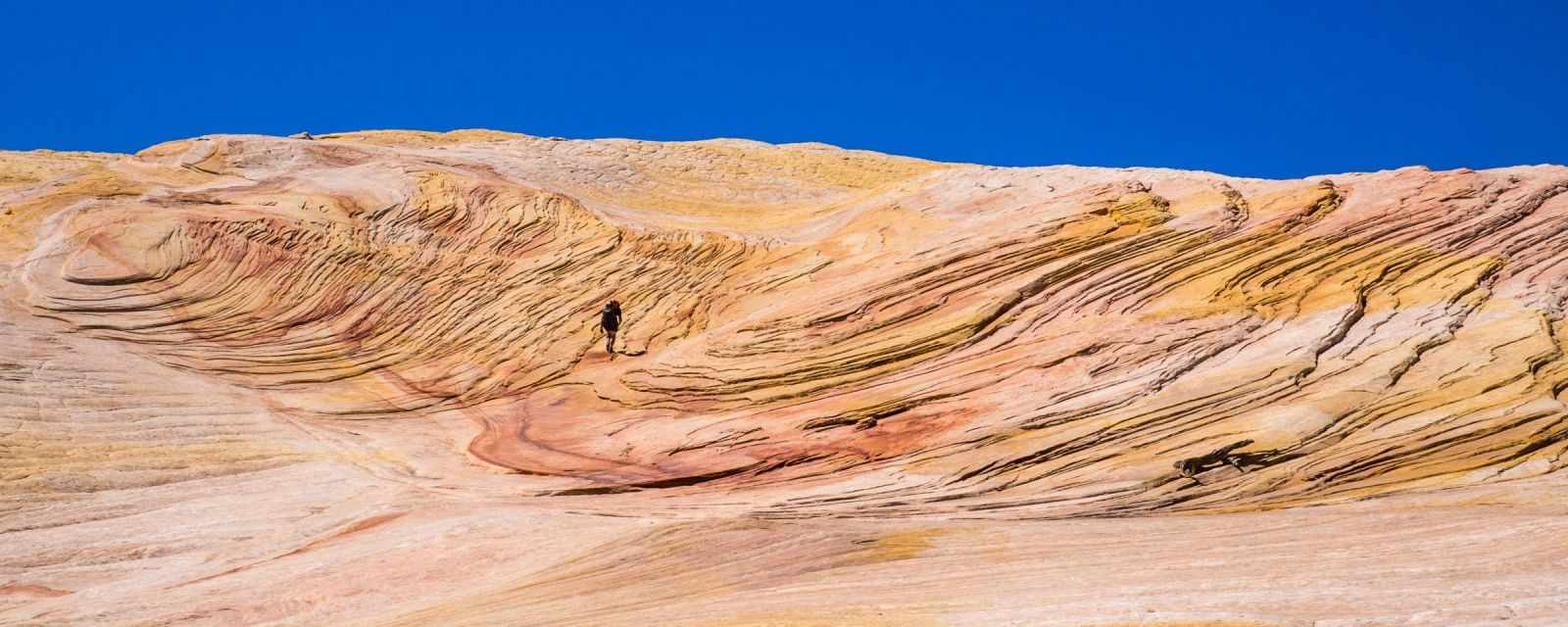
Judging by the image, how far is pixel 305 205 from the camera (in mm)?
34719

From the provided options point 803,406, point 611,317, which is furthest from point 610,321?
point 803,406

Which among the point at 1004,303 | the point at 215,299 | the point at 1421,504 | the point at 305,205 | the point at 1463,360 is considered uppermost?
the point at 305,205

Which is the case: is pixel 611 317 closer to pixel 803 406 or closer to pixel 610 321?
pixel 610 321

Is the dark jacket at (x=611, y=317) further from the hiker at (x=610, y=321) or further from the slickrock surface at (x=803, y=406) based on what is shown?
the slickrock surface at (x=803, y=406)

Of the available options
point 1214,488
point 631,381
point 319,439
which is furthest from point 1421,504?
point 319,439

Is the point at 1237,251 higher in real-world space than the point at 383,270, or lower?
lower

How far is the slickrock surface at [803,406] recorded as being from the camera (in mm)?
16625

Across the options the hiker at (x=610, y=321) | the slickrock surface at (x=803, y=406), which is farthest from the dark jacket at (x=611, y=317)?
the slickrock surface at (x=803, y=406)

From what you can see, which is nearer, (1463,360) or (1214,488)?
(1214,488)

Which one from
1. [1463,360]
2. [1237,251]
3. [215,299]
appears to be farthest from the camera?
[215,299]

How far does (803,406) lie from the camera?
23688mm

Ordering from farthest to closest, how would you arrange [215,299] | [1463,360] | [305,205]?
[305,205] < [215,299] < [1463,360]

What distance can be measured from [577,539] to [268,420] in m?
8.95

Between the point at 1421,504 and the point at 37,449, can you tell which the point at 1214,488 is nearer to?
the point at 1421,504
